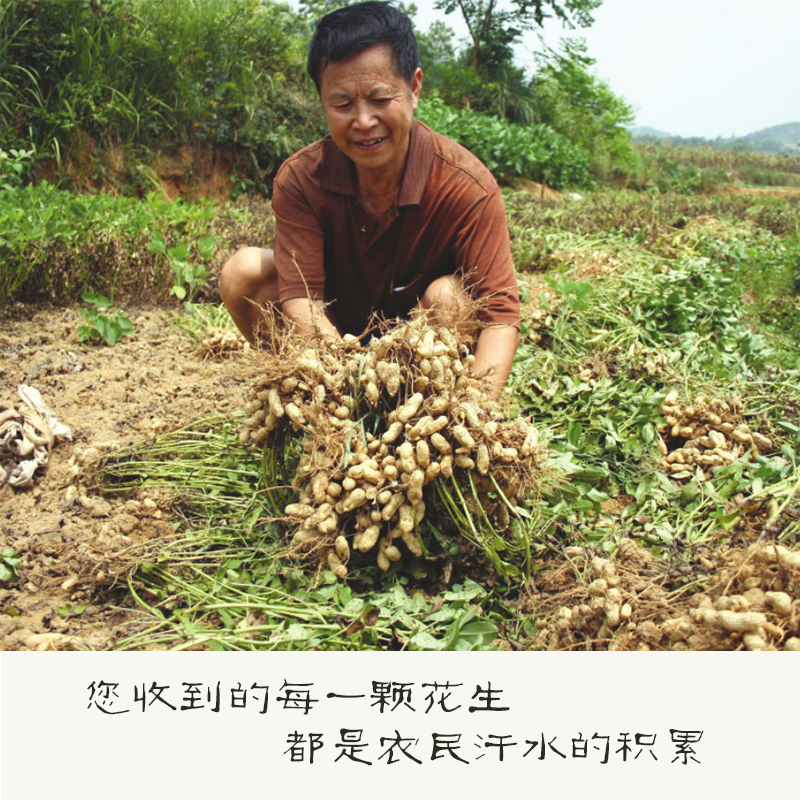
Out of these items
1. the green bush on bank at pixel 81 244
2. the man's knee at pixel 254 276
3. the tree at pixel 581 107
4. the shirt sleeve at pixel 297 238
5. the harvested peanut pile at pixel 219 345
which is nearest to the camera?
the shirt sleeve at pixel 297 238

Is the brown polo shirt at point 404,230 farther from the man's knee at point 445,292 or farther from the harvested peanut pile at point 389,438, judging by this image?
the harvested peanut pile at point 389,438

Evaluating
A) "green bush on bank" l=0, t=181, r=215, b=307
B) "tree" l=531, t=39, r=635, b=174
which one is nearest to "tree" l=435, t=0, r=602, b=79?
"tree" l=531, t=39, r=635, b=174

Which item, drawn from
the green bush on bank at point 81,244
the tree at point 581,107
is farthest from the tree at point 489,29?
the green bush on bank at point 81,244

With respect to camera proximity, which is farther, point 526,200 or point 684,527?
point 526,200

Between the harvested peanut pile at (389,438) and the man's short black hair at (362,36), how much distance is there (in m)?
0.87

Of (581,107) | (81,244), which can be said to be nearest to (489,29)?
(581,107)

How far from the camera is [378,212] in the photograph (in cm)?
245

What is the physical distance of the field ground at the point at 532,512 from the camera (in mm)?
1613

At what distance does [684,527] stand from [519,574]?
48 cm

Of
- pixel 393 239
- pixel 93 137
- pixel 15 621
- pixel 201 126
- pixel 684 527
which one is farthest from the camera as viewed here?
pixel 201 126

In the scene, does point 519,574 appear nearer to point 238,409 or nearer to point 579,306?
point 238,409

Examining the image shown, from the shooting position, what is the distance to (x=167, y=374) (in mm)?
3250

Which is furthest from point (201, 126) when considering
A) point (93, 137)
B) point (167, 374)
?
point (167, 374)

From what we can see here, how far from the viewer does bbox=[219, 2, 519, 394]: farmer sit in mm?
2156
